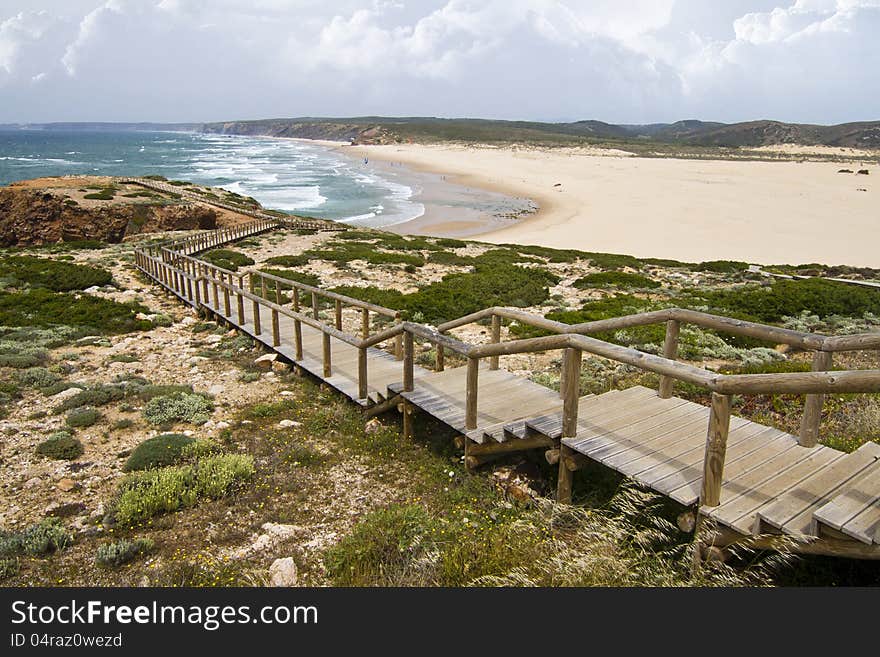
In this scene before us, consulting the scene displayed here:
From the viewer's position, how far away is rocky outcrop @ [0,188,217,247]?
25891mm

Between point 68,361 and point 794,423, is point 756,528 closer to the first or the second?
point 794,423

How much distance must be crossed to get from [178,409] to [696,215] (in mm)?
38882

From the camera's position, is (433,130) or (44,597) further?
(433,130)

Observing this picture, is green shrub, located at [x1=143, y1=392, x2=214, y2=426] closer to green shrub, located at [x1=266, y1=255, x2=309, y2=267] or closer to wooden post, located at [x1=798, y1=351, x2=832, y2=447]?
wooden post, located at [x1=798, y1=351, x2=832, y2=447]

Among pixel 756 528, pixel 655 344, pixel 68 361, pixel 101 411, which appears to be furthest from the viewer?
pixel 655 344

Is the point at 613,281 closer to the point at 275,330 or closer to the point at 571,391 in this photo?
the point at 275,330

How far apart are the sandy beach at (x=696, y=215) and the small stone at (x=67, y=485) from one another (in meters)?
27.3

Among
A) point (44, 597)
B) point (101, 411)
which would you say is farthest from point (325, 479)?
point (101, 411)

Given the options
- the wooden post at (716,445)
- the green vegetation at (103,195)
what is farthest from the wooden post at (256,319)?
the green vegetation at (103,195)

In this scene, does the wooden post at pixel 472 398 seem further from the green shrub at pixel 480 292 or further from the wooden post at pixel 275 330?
the green shrub at pixel 480 292

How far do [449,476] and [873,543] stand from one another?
3556 millimetres

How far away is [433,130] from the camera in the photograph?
641 ft

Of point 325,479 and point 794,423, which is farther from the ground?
point 794,423

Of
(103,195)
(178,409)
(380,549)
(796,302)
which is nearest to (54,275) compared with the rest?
(178,409)
